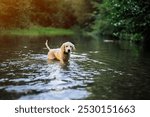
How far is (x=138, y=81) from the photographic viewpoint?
1061 centimetres

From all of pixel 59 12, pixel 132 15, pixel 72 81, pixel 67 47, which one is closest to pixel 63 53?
pixel 67 47

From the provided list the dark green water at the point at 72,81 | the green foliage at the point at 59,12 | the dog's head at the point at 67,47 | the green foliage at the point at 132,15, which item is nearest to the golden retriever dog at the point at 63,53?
the dog's head at the point at 67,47

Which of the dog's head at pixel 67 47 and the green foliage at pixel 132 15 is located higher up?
the green foliage at pixel 132 15

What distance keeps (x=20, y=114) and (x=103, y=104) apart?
67.7 inches

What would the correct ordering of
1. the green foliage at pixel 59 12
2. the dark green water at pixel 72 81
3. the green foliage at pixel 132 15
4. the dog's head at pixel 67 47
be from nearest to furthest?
the dark green water at pixel 72 81, the dog's head at pixel 67 47, the green foliage at pixel 132 15, the green foliage at pixel 59 12

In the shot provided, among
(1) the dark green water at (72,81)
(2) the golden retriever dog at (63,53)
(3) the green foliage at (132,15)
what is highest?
(3) the green foliage at (132,15)

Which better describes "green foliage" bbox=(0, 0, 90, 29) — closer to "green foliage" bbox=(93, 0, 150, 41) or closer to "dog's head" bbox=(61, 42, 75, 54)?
"green foliage" bbox=(93, 0, 150, 41)

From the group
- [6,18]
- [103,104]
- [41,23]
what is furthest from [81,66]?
[41,23]

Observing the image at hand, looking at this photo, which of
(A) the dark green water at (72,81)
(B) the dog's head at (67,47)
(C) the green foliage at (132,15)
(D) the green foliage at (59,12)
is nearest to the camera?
(A) the dark green water at (72,81)

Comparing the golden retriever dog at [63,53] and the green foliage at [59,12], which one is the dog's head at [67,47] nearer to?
the golden retriever dog at [63,53]

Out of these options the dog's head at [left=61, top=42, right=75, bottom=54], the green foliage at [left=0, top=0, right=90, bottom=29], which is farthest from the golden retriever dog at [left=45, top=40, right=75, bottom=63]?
the green foliage at [left=0, top=0, right=90, bottom=29]

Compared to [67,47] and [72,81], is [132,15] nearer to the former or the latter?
[67,47]

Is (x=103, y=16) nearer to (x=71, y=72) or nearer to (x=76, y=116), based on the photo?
(x=71, y=72)

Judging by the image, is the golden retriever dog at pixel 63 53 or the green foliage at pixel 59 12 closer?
the golden retriever dog at pixel 63 53
